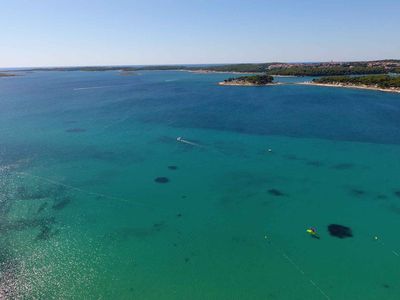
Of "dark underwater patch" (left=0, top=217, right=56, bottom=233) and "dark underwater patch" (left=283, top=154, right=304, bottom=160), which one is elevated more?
"dark underwater patch" (left=283, top=154, right=304, bottom=160)

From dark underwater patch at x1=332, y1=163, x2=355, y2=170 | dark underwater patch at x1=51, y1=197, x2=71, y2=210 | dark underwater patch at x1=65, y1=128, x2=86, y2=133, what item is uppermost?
dark underwater patch at x1=65, y1=128, x2=86, y2=133

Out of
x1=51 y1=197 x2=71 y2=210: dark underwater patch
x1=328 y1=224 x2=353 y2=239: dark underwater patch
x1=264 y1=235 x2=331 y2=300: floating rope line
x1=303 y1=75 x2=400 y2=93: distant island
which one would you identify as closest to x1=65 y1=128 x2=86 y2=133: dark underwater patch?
x1=51 y1=197 x2=71 y2=210: dark underwater patch

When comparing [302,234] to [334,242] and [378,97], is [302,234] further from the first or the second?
[378,97]

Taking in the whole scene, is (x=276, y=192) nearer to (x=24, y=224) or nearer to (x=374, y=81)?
(x=24, y=224)

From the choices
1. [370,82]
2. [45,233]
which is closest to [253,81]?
[370,82]

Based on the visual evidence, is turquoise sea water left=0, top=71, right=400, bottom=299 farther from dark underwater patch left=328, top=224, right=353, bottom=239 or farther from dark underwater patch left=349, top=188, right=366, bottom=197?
dark underwater patch left=328, top=224, right=353, bottom=239

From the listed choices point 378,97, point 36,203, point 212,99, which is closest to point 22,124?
point 36,203
